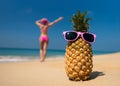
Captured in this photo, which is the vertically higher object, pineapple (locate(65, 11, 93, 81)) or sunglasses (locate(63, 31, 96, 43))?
sunglasses (locate(63, 31, 96, 43))

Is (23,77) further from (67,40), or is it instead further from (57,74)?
(67,40)

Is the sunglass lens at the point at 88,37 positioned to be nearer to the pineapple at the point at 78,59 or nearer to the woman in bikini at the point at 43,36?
the pineapple at the point at 78,59

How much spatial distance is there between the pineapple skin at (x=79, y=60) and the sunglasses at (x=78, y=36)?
0.07 metres

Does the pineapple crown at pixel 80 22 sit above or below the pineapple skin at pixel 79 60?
above

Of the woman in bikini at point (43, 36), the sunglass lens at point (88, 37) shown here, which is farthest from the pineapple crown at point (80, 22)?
the woman in bikini at point (43, 36)

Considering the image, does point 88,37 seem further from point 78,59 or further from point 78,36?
point 78,59

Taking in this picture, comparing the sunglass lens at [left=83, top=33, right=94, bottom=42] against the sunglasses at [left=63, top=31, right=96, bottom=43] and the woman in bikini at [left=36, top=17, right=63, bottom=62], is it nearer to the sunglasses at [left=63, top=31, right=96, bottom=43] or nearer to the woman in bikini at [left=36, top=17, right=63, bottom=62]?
the sunglasses at [left=63, top=31, right=96, bottom=43]

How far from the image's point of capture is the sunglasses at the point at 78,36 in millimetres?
4902

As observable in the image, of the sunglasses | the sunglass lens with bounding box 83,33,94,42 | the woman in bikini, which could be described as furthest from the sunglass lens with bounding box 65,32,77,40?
the woman in bikini

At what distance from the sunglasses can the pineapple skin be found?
7 centimetres

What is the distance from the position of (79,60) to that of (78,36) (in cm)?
44

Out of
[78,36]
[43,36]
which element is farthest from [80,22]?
[43,36]

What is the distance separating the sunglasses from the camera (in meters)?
4.90

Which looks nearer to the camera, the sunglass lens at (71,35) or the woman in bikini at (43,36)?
the sunglass lens at (71,35)
